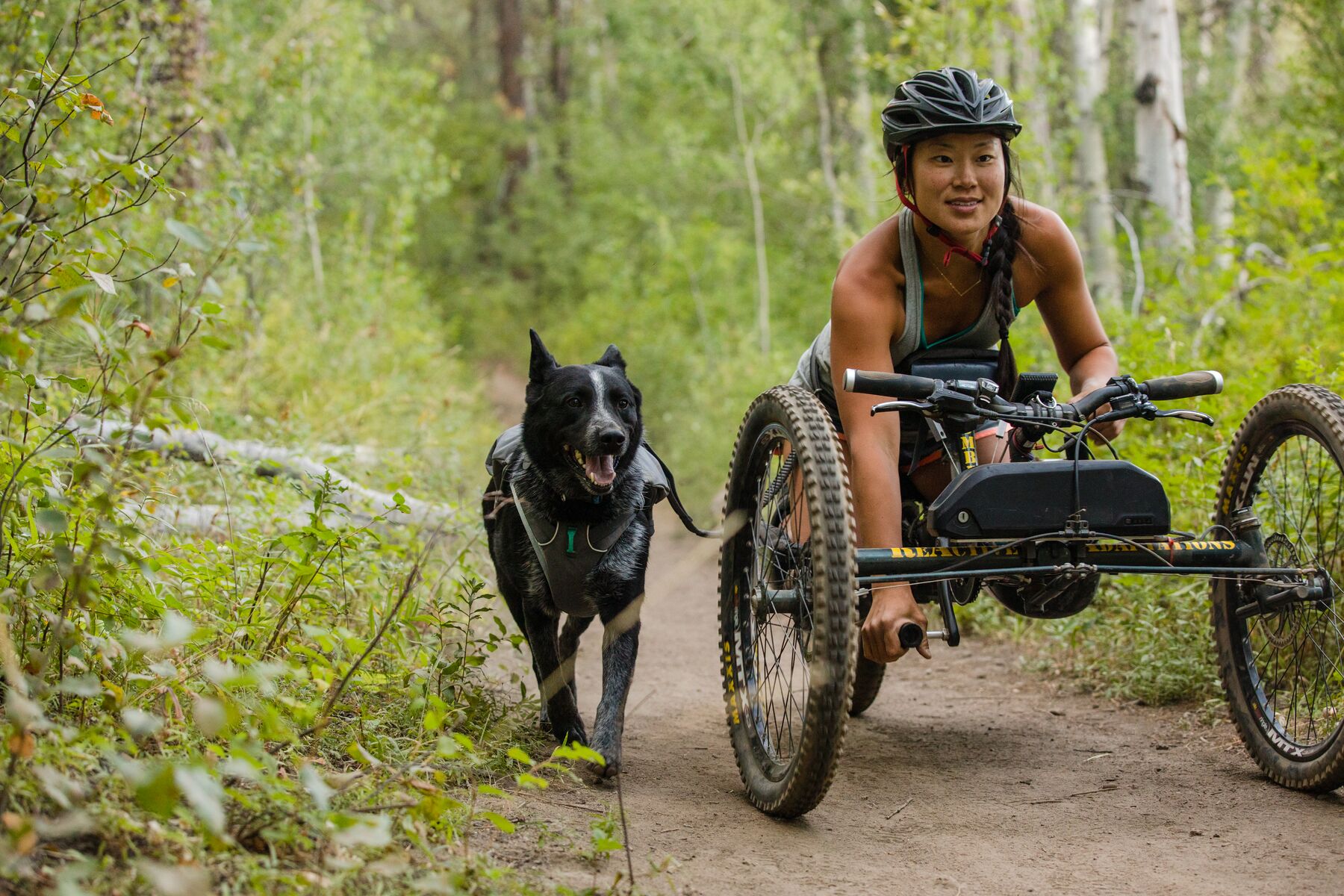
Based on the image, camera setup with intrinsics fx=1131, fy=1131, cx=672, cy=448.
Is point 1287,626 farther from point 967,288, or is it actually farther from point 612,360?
point 612,360

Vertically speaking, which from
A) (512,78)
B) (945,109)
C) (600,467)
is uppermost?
(512,78)

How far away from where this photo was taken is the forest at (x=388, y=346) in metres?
2.54

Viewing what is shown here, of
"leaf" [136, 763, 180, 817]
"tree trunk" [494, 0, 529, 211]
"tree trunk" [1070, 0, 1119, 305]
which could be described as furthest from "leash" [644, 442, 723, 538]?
"tree trunk" [494, 0, 529, 211]

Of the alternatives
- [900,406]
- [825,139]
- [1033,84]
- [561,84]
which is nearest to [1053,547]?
[900,406]

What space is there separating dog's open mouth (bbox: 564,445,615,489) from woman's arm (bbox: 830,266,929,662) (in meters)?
0.93

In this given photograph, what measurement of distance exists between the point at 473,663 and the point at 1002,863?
184cm

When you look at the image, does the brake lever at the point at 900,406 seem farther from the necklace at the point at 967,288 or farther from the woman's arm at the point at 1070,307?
the woman's arm at the point at 1070,307

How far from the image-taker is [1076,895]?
113 inches

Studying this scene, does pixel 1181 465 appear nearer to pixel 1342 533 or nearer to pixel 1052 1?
pixel 1342 533

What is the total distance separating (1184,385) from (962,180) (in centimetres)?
97

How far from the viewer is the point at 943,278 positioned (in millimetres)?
3992

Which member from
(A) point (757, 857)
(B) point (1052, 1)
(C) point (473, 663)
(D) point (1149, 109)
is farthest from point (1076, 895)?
(B) point (1052, 1)

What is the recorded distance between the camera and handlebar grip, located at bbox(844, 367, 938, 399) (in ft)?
10.6

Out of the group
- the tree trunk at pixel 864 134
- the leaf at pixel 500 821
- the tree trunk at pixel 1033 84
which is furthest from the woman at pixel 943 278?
the tree trunk at pixel 864 134
